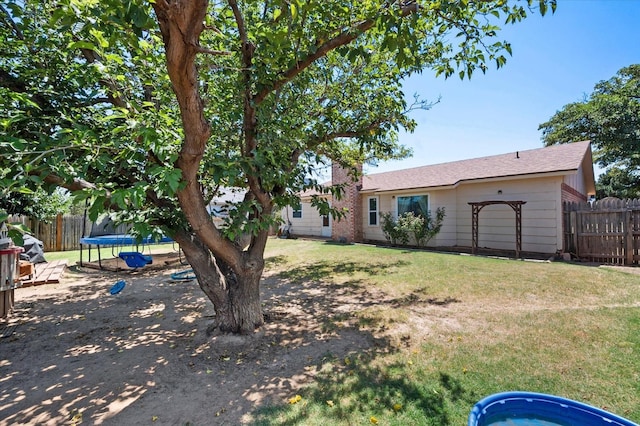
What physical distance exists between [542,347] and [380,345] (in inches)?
82.0

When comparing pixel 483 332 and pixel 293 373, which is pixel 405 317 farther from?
pixel 293 373

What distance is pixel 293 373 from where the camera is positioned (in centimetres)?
355

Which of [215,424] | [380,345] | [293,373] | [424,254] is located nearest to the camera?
[215,424]

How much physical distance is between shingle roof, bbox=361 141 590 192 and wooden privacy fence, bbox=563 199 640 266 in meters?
1.51

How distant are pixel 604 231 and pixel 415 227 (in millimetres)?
6131

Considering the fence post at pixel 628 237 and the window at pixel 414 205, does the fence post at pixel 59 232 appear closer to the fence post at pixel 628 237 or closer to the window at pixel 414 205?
the window at pixel 414 205

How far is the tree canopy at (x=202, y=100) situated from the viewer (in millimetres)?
2371

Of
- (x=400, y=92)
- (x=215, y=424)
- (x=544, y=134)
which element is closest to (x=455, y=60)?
(x=400, y=92)

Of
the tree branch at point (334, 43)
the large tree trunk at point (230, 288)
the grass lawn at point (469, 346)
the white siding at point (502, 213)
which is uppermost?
the tree branch at point (334, 43)

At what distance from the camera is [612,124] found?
18172 mm

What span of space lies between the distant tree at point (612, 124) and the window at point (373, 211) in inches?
590

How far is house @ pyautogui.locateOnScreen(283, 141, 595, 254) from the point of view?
10867 millimetres

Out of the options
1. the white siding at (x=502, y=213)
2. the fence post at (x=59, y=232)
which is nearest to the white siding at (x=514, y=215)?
the white siding at (x=502, y=213)

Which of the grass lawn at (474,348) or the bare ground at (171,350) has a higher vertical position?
the grass lawn at (474,348)
